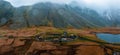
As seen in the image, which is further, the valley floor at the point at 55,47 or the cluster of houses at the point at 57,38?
the cluster of houses at the point at 57,38

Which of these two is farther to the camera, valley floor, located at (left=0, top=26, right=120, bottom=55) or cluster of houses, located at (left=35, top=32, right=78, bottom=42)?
cluster of houses, located at (left=35, top=32, right=78, bottom=42)

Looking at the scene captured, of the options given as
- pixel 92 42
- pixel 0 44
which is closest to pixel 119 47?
pixel 92 42

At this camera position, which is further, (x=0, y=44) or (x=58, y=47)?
(x=0, y=44)

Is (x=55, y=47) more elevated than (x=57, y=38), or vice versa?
(x=57, y=38)

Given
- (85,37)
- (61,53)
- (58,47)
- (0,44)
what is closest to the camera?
(61,53)

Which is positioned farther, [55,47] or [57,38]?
[57,38]

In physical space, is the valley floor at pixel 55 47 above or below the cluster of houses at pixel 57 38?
below

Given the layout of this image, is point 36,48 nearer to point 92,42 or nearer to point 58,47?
point 58,47

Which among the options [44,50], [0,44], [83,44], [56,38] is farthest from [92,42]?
[0,44]

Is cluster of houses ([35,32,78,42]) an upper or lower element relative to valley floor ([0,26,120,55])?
upper

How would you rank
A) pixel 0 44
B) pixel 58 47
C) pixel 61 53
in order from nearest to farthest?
pixel 61 53 < pixel 58 47 < pixel 0 44
